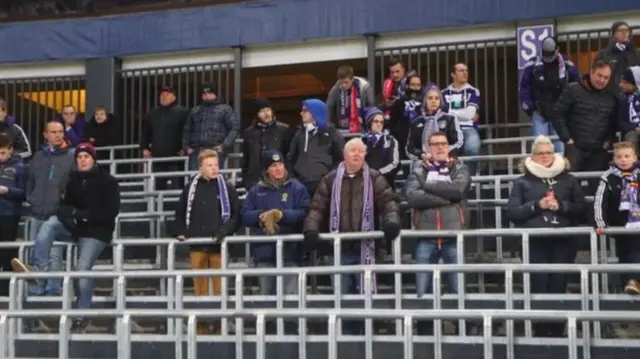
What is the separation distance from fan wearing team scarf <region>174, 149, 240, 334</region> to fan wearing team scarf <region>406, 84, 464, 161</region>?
2.12 m

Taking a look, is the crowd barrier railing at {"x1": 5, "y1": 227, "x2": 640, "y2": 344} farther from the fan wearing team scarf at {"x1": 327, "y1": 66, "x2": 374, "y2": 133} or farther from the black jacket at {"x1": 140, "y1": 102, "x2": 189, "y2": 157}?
the black jacket at {"x1": 140, "y1": 102, "x2": 189, "y2": 157}

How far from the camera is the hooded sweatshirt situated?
10.5m

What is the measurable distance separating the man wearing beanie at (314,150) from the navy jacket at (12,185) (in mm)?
2840

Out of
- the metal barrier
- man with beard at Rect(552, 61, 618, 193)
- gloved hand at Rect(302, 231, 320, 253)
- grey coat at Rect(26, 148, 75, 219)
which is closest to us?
gloved hand at Rect(302, 231, 320, 253)

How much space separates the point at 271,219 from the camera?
9.41m

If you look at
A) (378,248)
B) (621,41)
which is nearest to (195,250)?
(378,248)

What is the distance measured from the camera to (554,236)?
8.42m

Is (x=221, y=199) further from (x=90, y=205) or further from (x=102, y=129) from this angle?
(x=102, y=129)

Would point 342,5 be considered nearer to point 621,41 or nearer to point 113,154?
point 113,154

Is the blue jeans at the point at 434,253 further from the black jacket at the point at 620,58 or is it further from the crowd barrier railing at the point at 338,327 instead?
the black jacket at the point at 620,58

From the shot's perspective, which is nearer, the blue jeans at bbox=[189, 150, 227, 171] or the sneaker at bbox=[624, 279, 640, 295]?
the sneaker at bbox=[624, 279, 640, 295]

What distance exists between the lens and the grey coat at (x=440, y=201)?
8906 mm

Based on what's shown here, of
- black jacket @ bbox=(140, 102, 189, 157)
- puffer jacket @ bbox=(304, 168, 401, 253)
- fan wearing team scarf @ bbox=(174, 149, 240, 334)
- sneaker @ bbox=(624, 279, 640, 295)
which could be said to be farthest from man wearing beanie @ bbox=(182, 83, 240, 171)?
sneaker @ bbox=(624, 279, 640, 295)

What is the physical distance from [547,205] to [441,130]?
7.23 feet
